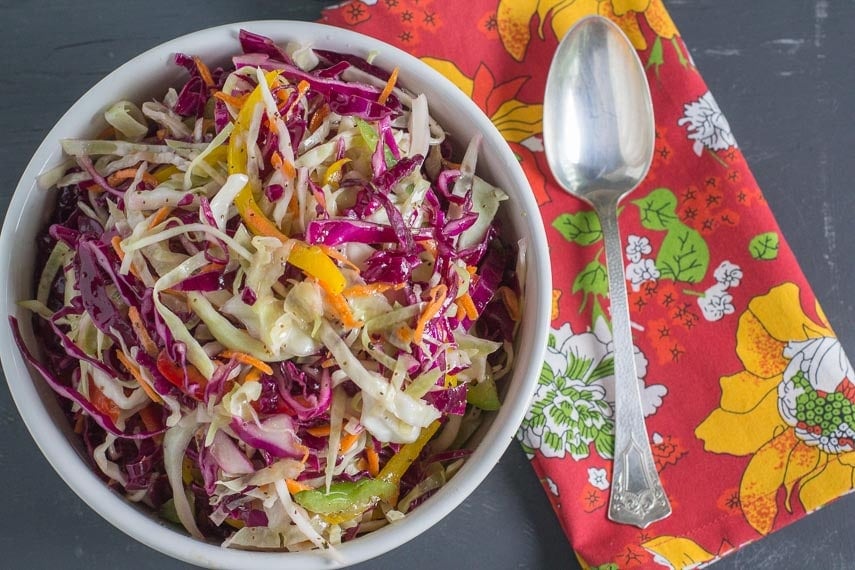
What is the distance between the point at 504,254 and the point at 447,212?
0.48 ft

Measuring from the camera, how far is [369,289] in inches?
44.9

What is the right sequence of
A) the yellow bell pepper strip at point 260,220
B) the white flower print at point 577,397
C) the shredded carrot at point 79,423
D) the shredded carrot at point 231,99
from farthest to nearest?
A: the white flower print at point 577,397 → the shredded carrot at point 79,423 → the shredded carrot at point 231,99 → the yellow bell pepper strip at point 260,220

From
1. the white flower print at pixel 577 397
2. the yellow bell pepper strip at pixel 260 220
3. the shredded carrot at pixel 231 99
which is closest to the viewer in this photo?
the yellow bell pepper strip at pixel 260 220

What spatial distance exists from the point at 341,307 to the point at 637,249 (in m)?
0.76

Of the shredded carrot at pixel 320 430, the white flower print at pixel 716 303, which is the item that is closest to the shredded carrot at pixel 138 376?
the shredded carrot at pixel 320 430

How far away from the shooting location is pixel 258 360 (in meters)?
1.12

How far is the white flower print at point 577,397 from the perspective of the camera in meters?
1.54

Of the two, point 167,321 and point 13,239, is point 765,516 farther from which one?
point 13,239

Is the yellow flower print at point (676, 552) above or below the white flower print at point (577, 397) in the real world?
below

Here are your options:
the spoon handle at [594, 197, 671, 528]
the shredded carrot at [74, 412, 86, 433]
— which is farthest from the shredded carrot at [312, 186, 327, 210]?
the spoon handle at [594, 197, 671, 528]

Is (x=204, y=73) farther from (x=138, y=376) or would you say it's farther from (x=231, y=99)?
(x=138, y=376)

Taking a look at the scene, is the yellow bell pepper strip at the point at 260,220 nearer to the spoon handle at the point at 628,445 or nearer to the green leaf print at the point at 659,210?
the spoon handle at the point at 628,445

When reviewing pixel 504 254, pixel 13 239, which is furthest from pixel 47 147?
pixel 504 254

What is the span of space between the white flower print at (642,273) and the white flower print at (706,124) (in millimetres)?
250
